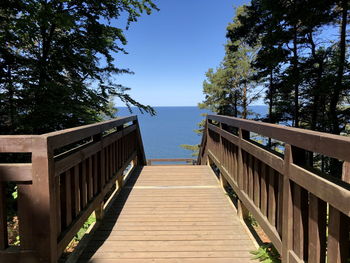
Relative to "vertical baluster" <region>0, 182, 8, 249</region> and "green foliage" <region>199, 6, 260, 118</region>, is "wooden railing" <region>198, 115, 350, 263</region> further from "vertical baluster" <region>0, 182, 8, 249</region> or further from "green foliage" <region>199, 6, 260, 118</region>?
"green foliage" <region>199, 6, 260, 118</region>

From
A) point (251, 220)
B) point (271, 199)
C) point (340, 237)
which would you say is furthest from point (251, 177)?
point (340, 237)

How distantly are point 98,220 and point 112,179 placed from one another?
64 centimetres

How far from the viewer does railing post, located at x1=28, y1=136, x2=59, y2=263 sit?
5.55ft

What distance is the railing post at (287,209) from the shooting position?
6.03 ft

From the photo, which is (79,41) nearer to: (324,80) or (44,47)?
(44,47)

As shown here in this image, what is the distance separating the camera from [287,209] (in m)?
1.86

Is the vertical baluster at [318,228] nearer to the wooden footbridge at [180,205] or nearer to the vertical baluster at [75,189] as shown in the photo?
the wooden footbridge at [180,205]

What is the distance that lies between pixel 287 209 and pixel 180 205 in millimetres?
2093

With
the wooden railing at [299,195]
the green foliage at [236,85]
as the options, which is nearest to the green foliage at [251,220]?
the wooden railing at [299,195]

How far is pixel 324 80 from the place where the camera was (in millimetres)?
10039

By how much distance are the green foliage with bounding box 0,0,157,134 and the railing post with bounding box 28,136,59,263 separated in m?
4.80

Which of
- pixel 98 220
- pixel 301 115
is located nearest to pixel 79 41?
pixel 98 220

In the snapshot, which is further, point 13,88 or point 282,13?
point 282,13

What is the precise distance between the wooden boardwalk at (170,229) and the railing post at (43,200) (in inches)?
26.9
